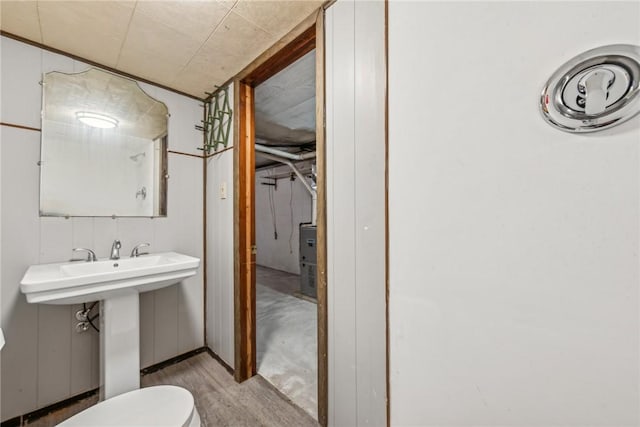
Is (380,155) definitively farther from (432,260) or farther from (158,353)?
(158,353)

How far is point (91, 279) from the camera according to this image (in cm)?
118

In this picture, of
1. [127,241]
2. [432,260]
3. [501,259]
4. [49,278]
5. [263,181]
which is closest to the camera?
[501,259]

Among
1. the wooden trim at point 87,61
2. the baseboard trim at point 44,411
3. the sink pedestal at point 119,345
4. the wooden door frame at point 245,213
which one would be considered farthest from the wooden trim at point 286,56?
the baseboard trim at point 44,411

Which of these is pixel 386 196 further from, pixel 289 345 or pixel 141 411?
pixel 289 345

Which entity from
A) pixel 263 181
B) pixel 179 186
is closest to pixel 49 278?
pixel 179 186

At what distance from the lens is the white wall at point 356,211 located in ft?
3.27

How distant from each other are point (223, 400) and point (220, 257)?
0.95 m

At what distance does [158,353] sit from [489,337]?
7.31 ft

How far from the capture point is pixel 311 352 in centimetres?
217

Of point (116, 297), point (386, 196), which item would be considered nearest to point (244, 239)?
point (116, 297)

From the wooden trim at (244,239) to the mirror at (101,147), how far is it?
0.69 meters

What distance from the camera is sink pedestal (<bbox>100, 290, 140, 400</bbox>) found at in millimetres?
1381

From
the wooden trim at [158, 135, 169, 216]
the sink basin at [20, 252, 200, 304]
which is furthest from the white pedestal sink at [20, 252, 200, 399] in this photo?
the wooden trim at [158, 135, 169, 216]

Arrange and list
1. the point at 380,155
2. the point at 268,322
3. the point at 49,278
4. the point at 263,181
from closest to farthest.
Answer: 1. the point at 380,155
2. the point at 49,278
3. the point at 268,322
4. the point at 263,181
